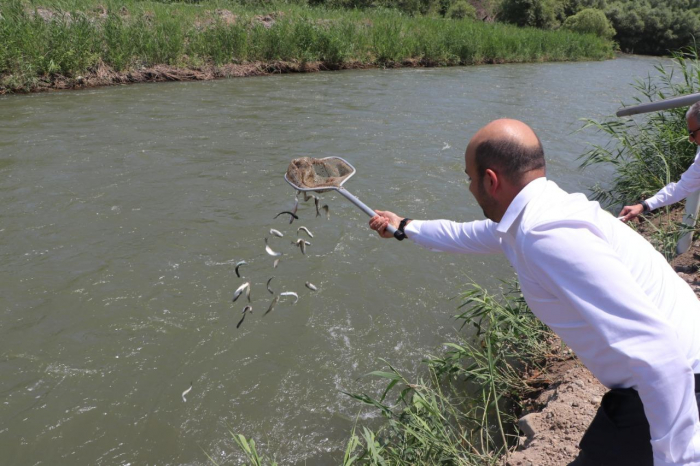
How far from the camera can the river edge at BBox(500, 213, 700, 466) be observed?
2.68 m

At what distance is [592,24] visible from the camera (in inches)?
1443

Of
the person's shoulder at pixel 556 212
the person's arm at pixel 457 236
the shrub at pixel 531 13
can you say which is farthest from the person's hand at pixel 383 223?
the shrub at pixel 531 13

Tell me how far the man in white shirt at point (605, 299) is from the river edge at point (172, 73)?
41.1ft

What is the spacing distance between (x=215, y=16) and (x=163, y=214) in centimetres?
1216

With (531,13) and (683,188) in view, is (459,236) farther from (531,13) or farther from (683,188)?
(531,13)

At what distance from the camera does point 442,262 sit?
5695mm

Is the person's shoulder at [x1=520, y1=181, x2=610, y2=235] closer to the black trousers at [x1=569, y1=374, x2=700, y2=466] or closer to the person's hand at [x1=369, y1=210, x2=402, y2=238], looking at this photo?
the black trousers at [x1=569, y1=374, x2=700, y2=466]

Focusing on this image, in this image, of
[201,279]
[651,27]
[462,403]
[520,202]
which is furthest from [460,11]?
[520,202]

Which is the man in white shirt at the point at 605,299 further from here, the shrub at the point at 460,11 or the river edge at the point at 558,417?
the shrub at the point at 460,11

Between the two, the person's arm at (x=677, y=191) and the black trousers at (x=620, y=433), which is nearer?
the black trousers at (x=620, y=433)

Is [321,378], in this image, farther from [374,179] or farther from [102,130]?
[102,130]

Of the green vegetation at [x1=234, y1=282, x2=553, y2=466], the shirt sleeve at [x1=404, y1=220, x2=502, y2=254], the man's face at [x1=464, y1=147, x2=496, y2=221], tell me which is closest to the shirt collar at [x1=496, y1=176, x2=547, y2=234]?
the man's face at [x1=464, y1=147, x2=496, y2=221]

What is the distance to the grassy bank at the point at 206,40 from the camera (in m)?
11.9

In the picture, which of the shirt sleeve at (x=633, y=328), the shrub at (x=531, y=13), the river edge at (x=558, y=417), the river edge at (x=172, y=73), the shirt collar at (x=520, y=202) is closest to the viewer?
the shirt sleeve at (x=633, y=328)
